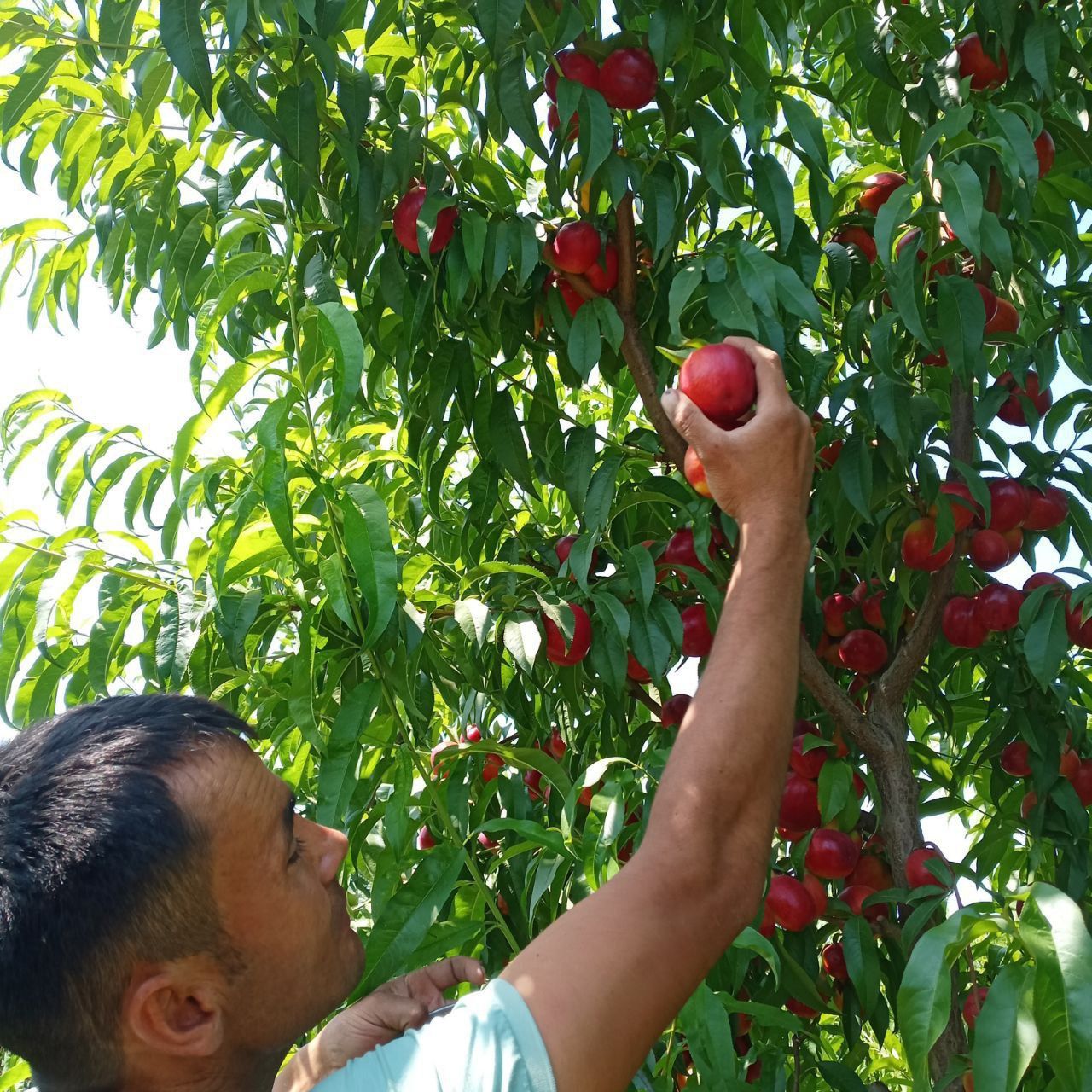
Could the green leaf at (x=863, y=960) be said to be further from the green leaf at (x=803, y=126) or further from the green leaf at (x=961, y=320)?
the green leaf at (x=803, y=126)

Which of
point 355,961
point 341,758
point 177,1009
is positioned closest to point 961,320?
point 341,758

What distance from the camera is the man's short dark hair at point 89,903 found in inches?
38.6

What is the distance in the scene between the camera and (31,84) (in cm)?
168

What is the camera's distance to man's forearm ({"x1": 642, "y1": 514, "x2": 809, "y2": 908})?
103 centimetres

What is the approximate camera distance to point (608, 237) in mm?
1836

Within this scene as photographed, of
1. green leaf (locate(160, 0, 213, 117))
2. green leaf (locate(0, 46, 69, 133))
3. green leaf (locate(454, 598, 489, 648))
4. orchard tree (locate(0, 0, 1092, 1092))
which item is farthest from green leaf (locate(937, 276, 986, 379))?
green leaf (locate(0, 46, 69, 133))

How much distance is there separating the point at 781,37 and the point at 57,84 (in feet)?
3.20

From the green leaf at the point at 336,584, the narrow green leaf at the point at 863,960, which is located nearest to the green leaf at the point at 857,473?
the narrow green leaf at the point at 863,960

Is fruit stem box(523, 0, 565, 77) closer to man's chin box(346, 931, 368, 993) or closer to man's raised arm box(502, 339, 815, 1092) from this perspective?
man's raised arm box(502, 339, 815, 1092)

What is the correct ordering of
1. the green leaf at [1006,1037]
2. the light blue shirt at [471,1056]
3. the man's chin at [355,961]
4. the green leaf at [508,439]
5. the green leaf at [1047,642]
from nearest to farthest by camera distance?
the light blue shirt at [471,1056] < the green leaf at [1006,1037] < the man's chin at [355,961] < the green leaf at [1047,642] < the green leaf at [508,439]

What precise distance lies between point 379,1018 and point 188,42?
1094mm

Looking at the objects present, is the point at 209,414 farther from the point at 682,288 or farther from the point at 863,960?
the point at 863,960

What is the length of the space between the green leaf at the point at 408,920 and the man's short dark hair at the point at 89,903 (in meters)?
0.43

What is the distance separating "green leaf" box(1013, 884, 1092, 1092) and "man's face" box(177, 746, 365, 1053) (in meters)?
0.59
